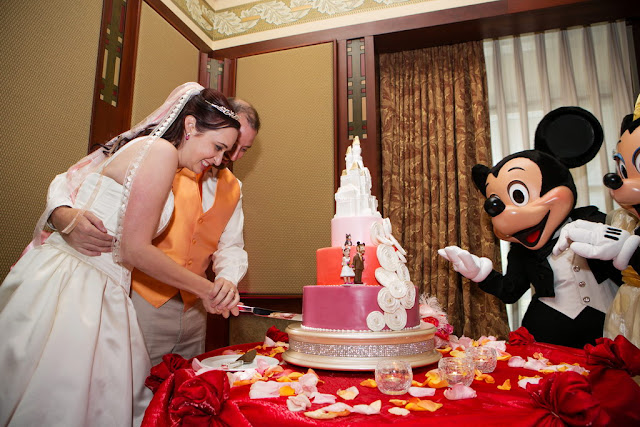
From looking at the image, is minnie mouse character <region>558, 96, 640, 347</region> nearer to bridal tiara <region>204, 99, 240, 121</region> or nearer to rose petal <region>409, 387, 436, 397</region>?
rose petal <region>409, 387, 436, 397</region>

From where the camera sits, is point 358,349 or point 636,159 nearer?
point 358,349

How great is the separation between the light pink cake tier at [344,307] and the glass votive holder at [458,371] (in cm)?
28

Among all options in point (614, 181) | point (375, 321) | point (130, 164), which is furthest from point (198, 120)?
point (614, 181)

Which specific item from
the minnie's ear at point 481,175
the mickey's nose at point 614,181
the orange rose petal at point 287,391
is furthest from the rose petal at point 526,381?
the minnie's ear at point 481,175

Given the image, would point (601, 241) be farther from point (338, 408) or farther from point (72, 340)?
point (72, 340)

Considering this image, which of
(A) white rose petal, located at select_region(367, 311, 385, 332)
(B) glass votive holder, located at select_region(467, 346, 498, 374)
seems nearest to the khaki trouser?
(A) white rose petal, located at select_region(367, 311, 385, 332)

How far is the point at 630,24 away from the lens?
9.77 feet

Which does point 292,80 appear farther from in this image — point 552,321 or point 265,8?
point 552,321

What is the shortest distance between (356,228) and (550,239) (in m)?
1.25

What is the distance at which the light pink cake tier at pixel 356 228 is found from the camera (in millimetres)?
1769

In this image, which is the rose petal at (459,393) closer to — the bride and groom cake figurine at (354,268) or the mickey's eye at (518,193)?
the bride and groom cake figurine at (354,268)

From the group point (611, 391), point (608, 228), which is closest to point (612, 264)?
point (608, 228)

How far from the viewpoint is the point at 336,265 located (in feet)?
5.54

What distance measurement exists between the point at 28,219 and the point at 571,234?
105 inches
